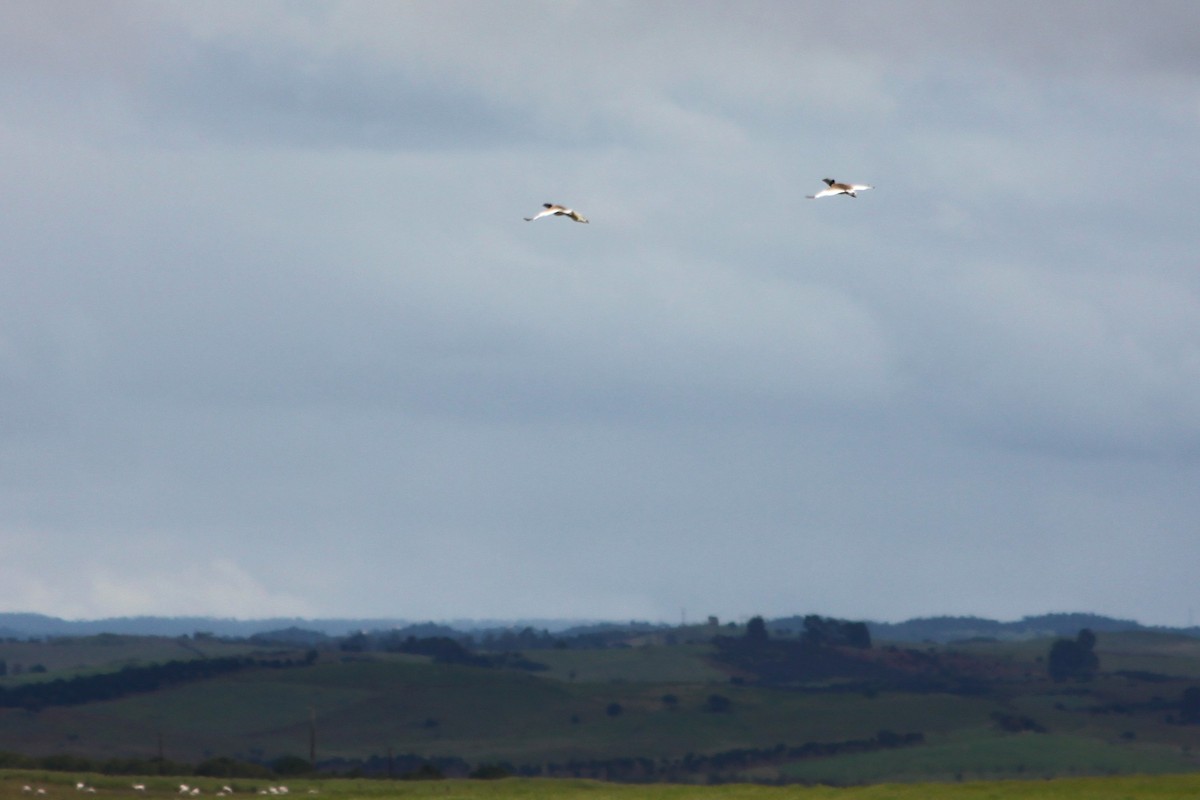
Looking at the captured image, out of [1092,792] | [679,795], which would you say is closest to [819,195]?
[1092,792]

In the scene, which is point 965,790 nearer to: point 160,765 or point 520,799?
point 520,799

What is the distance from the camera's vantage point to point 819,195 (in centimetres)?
5956

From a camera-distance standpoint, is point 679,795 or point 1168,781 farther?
point 679,795

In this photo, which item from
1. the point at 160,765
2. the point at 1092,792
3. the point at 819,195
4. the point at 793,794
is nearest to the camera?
the point at 819,195

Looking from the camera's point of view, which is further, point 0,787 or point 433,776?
point 433,776

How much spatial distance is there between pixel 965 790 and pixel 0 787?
4560 cm

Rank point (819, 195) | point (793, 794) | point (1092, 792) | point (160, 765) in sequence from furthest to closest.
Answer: point (160, 765) → point (793, 794) → point (1092, 792) → point (819, 195)

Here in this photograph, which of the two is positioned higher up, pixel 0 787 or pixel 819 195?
pixel 819 195

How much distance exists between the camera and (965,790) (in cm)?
8675

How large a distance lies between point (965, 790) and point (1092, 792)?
584 cm

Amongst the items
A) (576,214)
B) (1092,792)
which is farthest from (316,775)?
(576,214)

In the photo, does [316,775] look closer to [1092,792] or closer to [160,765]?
[160,765]

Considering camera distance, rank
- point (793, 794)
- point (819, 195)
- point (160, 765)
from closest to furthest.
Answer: point (819, 195)
point (793, 794)
point (160, 765)

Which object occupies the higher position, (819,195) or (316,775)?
(819,195)
